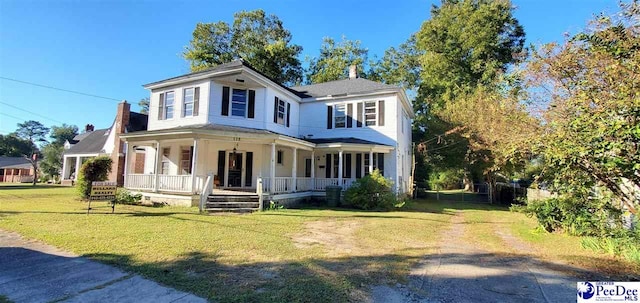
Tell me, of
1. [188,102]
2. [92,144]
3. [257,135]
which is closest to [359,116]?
[257,135]

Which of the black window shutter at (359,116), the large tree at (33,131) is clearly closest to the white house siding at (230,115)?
the black window shutter at (359,116)

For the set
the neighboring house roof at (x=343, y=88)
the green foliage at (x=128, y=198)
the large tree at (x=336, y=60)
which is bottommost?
the green foliage at (x=128, y=198)

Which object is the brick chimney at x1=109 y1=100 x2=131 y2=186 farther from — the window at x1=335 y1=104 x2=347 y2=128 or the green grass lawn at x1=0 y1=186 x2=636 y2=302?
the window at x1=335 y1=104 x2=347 y2=128

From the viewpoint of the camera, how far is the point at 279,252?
6.26 m

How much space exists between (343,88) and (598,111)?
1412 cm

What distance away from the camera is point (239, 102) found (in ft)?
50.7

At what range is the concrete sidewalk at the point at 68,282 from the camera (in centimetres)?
397

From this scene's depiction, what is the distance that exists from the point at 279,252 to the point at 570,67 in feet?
27.0

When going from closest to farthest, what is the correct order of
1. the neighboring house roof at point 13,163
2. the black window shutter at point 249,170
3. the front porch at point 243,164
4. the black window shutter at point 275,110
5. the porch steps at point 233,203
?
the porch steps at point 233,203
the front porch at point 243,164
the black window shutter at point 249,170
the black window shutter at point 275,110
the neighboring house roof at point 13,163

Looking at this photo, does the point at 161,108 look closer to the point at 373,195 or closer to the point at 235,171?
the point at 235,171

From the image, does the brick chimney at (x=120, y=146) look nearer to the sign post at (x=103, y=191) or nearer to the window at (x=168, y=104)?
the window at (x=168, y=104)

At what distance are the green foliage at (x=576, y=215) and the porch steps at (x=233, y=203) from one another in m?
9.85

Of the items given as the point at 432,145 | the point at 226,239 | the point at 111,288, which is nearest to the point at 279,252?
the point at 226,239

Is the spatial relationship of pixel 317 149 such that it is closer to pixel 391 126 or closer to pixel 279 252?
pixel 391 126
